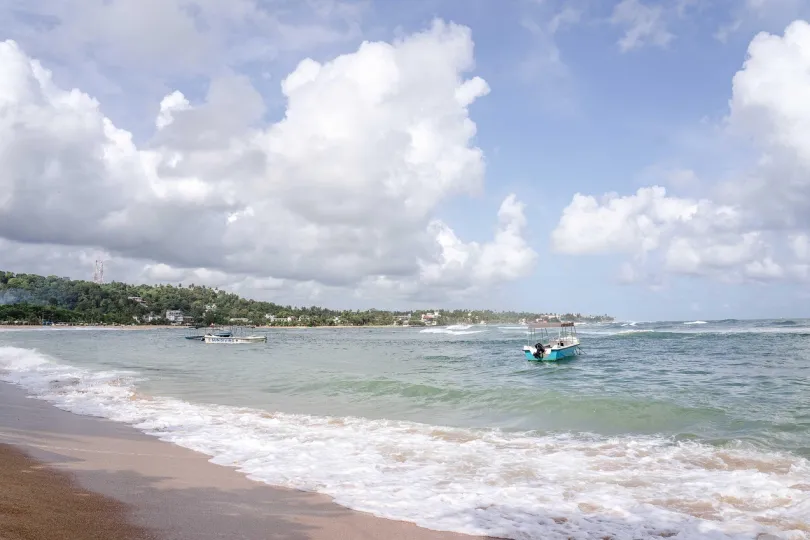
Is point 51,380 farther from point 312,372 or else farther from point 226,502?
point 226,502

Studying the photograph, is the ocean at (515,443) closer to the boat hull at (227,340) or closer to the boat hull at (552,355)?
the boat hull at (552,355)

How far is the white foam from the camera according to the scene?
6.54 m

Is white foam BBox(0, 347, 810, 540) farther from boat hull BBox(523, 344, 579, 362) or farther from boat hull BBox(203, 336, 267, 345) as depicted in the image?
boat hull BBox(203, 336, 267, 345)

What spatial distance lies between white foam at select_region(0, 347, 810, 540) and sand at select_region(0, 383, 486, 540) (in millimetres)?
464

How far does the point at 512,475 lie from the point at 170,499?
17.2ft

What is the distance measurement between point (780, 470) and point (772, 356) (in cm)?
3147

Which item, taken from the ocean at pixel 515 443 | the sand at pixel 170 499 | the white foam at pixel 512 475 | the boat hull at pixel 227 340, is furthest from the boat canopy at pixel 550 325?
the boat hull at pixel 227 340

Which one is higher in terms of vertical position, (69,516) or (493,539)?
(69,516)

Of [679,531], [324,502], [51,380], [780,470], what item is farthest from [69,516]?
[51,380]

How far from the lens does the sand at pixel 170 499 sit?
18.2 feet

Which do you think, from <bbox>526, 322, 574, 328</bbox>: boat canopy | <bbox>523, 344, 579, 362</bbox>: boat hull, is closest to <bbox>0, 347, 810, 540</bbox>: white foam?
<bbox>523, 344, 579, 362</bbox>: boat hull

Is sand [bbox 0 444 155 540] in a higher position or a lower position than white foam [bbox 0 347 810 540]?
higher

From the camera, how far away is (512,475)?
862 cm

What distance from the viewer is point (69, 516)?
546cm
